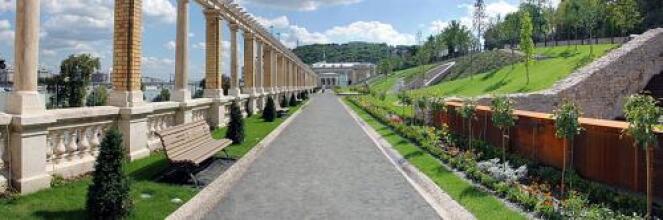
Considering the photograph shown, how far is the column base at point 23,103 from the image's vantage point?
25.9 ft

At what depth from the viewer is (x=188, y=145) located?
10609 mm

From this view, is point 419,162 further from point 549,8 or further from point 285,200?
point 549,8

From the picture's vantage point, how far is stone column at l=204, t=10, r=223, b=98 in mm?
21359

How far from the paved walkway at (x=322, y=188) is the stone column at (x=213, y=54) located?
604cm

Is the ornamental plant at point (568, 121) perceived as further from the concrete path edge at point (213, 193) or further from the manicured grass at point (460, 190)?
the concrete path edge at point (213, 193)

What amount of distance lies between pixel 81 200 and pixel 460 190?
6.06 meters

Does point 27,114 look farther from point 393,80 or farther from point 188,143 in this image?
point 393,80

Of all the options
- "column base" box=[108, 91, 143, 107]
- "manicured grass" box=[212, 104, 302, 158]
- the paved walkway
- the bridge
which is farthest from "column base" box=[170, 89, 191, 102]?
"column base" box=[108, 91, 143, 107]

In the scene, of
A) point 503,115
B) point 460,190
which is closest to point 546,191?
point 460,190

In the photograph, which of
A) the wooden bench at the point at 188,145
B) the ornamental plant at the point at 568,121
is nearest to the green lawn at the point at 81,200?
the wooden bench at the point at 188,145

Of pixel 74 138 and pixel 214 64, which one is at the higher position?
pixel 214 64

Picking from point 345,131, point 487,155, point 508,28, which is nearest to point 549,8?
point 508,28

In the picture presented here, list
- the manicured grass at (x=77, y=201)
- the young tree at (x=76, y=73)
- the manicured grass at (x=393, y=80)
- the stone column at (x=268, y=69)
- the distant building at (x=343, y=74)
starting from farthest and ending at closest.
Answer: the distant building at (x=343, y=74), the manicured grass at (x=393, y=80), the young tree at (x=76, y=73), the stone column at (x=268, y=69), the manicured grass at (x=77, y=201)

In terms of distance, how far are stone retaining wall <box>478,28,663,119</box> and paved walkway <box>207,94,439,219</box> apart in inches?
642
